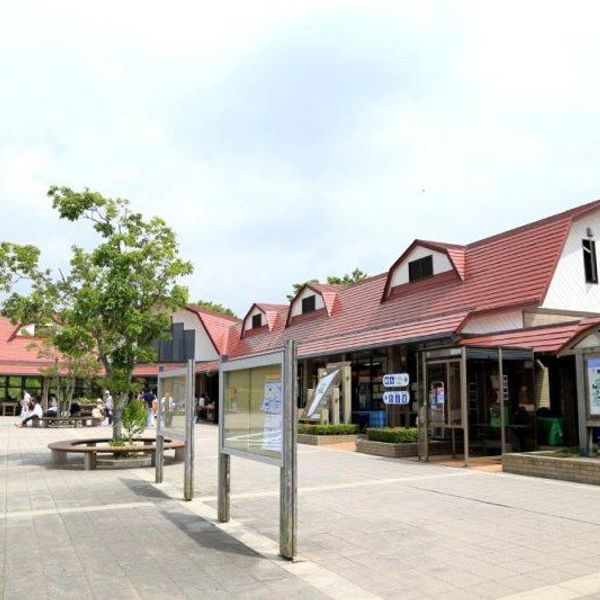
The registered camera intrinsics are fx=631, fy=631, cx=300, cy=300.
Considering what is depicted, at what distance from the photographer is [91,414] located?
105 feet

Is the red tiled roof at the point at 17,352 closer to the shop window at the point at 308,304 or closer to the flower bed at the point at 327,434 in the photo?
the shop window at the point at 308,304

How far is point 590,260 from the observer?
61.1 feet

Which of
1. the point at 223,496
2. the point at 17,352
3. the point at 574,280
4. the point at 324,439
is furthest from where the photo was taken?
the point at 17,352

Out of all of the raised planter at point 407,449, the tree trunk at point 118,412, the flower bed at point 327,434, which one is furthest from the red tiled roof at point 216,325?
the raised planter at point 407,449

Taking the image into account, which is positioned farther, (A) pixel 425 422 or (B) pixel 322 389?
(B) pixel 322 389

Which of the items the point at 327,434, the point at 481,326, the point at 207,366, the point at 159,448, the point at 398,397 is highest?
the point at 481,326

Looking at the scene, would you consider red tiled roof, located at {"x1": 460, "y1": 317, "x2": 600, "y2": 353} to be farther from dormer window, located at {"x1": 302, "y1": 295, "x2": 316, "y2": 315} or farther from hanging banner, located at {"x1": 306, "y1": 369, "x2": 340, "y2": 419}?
dormer window, located at {"x1": 302, "y1": 295, "x2": 316, "y2": 315}

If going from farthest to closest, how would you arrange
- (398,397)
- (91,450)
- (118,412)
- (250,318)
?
(250,318) < (398,397) < (118,412) < (91,450)

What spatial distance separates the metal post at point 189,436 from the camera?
9336 mm

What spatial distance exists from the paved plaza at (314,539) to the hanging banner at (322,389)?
809 centimetres

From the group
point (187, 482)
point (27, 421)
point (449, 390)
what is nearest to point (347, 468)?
point (449, 390)

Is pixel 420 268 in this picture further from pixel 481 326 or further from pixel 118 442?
pixel 118 442

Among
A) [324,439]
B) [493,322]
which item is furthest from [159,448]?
[493,322]

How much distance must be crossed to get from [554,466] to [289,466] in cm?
687
